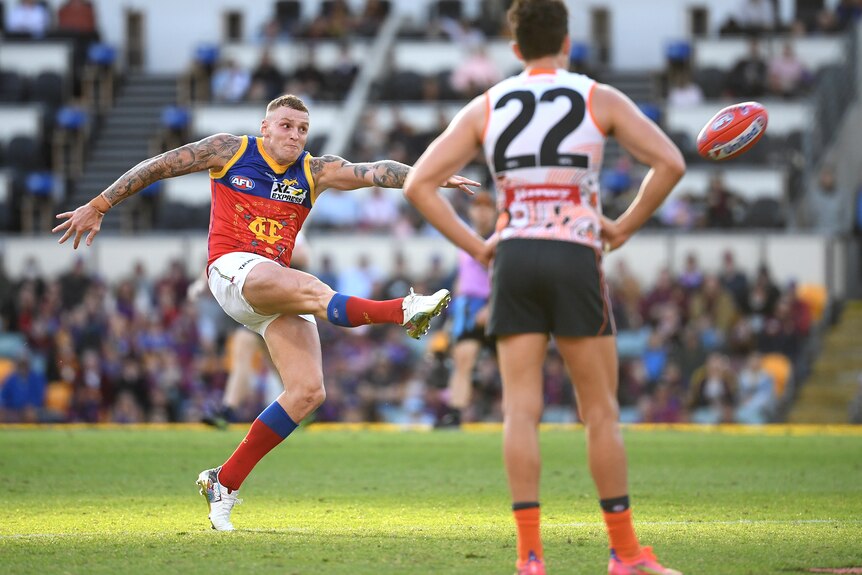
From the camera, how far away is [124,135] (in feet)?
94.8

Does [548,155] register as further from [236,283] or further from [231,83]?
[231,83]

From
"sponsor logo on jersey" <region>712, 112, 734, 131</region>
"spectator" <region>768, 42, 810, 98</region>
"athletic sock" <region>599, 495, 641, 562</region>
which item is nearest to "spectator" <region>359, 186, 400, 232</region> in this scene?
"spectator" <region>768, 42, 810, 98</region>

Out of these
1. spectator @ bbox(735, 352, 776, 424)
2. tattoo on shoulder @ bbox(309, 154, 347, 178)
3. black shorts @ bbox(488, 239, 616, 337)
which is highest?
tattoo on shoulder @ bbox(309, 154, 347, 178)

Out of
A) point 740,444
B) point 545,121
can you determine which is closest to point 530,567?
point 545,121

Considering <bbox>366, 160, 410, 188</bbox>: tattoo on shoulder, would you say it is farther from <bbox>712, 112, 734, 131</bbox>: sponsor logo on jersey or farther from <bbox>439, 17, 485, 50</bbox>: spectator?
<bbox>439, 17, 485, 50</bbox>: spectator

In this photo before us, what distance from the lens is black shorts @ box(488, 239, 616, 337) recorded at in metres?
6.21

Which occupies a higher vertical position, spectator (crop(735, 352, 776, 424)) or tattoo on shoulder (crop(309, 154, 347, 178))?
tattoo on shoulder (crop(309, 154, 347, 178))

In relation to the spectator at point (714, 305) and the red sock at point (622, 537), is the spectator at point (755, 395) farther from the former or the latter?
the red sock at point (622, 537)

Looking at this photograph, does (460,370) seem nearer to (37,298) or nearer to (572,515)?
(572,515)

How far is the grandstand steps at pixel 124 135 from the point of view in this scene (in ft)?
91.4

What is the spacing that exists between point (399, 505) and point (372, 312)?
5.12 feet

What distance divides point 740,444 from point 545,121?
30.2ft

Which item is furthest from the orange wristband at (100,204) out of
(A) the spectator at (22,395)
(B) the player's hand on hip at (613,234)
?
(A) the spectator at (22,395)

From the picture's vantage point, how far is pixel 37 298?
922 inches
